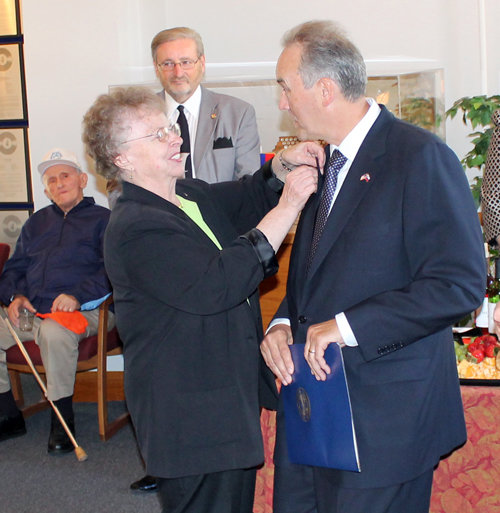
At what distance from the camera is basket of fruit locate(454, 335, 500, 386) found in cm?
221

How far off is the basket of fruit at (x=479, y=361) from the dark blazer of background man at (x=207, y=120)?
60.9 inches

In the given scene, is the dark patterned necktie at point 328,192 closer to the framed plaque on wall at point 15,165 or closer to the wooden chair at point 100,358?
the wooden chair at point 100,358

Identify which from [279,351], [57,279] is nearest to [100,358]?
[57,279]

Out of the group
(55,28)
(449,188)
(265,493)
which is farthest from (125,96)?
(55,28)

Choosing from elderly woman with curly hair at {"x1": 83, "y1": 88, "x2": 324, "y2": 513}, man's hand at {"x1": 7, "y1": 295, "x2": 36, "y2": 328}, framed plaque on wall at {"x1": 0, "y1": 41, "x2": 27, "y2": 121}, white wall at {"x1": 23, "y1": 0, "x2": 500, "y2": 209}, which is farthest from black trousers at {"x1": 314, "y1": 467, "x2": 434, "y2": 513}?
framed plaque on wall at {"x1": 0, "y1": 41, "x2": 27, "y2": 121}

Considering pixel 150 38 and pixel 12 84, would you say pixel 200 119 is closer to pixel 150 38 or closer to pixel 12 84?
pixel 150 38

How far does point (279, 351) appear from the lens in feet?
5.41

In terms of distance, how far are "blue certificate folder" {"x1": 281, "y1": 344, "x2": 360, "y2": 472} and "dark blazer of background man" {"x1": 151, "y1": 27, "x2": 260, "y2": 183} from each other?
1944 millimetres

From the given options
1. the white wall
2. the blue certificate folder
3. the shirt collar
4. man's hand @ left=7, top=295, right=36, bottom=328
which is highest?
the white wall

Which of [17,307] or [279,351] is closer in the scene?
[279,351]

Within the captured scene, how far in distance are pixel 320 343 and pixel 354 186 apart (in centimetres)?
38

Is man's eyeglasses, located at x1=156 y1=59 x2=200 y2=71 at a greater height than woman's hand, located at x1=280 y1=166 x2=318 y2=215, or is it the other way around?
man's eyeglasses, located at x1=156 y1=59 x2=200 y2=71

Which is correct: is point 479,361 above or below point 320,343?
below

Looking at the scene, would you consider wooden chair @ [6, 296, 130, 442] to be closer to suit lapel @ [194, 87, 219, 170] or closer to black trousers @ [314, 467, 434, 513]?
suit lapel @ [194, 87, 219, 170]
